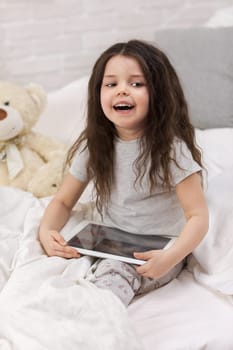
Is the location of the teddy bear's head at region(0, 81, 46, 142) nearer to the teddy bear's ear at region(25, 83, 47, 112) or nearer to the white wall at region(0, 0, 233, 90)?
the teddy bear's ear at region(25, 83, 47, 112)

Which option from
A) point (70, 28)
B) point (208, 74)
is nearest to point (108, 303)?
point (208, 74)

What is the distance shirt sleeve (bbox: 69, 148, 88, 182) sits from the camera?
120 centimetres

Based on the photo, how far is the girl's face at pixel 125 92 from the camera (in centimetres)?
104

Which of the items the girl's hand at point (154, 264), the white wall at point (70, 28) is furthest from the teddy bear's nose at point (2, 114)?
the girl's hand at point (154, 264)

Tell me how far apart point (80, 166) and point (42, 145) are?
15.6 inches

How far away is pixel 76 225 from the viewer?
4.01ft

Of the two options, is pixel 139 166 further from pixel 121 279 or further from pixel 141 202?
pixel 121 279

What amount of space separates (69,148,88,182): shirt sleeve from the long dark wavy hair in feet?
0.06

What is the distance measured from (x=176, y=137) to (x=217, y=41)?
0.57 metres

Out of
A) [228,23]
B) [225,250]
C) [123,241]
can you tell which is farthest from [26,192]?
[228,23]

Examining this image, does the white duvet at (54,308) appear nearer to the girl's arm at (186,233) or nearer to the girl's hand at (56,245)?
the girl's hand at (56,245)

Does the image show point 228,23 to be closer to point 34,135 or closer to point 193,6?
point 193,6

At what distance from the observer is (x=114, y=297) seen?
92 centimetres

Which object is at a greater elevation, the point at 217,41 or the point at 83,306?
the point at 217,41
